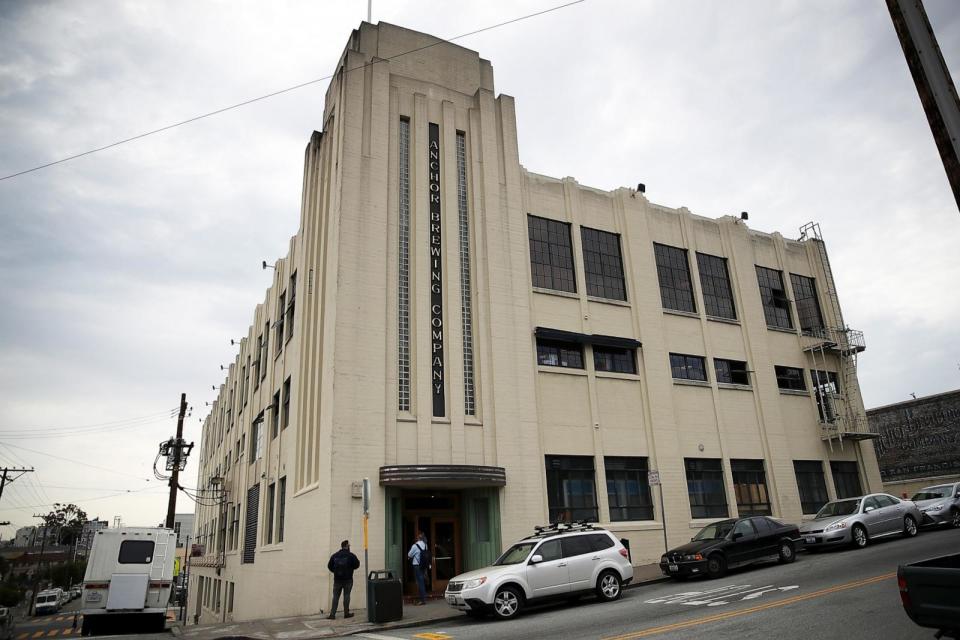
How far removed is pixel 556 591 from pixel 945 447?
33632mm

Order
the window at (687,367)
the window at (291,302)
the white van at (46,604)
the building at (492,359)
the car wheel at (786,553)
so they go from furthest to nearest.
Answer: the white van at (46,604) < the window at (291,302) < the window at (687,367) < the building at (492,359) < the car wheel at (786,553)

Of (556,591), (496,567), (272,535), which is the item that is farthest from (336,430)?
(272,535)

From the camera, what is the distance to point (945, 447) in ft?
119

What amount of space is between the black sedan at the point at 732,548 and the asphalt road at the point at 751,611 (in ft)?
1.27

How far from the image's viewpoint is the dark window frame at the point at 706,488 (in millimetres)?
24266

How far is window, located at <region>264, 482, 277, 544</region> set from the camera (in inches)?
980

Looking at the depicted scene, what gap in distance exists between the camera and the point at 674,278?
27750 millimetres

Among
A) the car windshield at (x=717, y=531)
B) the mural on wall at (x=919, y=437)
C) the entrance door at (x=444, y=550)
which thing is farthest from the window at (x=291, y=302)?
the mural on wall at (x=919, y=437)

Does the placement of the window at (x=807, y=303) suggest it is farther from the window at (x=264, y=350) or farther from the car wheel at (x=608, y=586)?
the window at (x=264, y=350)

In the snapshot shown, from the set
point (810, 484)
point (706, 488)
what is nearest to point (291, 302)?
point (706, 488)

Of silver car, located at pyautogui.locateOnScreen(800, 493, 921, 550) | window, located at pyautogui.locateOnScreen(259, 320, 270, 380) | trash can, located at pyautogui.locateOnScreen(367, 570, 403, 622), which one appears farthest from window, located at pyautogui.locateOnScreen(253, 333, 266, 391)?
silver car, located at pyautogui.locateOnScreen(800, 493, 921, 550)

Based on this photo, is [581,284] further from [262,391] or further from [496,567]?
[262,391]

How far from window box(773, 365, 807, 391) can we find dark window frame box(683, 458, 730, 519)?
641cm

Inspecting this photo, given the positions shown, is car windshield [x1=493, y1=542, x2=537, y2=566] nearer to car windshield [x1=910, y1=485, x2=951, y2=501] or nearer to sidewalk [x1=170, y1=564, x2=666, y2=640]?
sidewalk [x1=170, y1=564, x2=666, y2=640]
